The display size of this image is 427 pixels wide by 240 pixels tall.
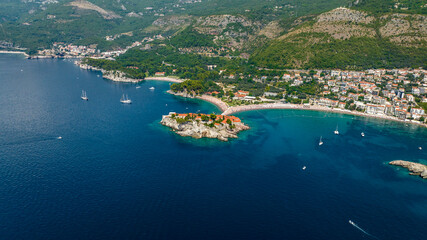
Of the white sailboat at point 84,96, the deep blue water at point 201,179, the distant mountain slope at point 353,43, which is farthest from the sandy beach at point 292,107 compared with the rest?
the white sailboat at point 84,96

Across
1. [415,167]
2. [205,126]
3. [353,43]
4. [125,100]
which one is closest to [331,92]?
[353,43]

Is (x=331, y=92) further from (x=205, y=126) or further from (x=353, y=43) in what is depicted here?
(x=205, y=126)

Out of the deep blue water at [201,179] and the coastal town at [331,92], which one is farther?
the coastal town at [331,92]


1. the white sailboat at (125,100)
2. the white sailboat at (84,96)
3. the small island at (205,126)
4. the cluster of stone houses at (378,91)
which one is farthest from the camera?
the white sailboat at (84,96)

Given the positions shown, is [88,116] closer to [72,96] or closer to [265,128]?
[72,96]

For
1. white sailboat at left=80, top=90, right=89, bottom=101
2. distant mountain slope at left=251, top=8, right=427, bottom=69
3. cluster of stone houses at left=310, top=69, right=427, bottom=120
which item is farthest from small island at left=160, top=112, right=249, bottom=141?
distant mountain slope at left=251, top=8, right=427, bottom=69

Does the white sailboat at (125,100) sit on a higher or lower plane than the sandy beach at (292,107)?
lower

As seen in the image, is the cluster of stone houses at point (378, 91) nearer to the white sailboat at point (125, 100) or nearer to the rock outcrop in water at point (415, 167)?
the rock outcrop in water at point (415, 167)
